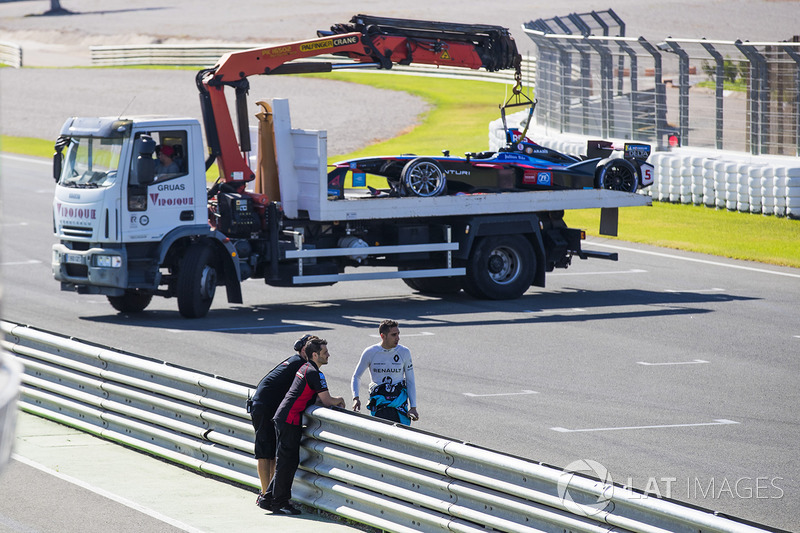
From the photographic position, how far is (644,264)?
2216 cm

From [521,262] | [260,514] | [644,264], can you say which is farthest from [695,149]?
[260,514]

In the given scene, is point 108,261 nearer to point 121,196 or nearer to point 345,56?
point 121,196

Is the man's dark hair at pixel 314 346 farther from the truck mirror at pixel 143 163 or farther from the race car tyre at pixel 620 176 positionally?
the race car tyre at pixel 620 176

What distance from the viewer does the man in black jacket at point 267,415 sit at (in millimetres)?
9125

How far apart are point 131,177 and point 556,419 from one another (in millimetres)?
7413

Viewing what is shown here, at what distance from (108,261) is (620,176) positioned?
27.7ft

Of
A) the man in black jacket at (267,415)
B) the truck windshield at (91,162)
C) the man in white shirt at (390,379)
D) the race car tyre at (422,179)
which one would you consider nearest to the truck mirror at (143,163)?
the truck windshield at (91,162)

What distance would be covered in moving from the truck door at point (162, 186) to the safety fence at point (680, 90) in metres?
12.4

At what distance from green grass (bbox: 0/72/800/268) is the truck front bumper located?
→ 1179cm

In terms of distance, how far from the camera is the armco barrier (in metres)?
7.07

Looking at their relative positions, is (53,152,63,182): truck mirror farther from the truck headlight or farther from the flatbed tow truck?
the truck headlight

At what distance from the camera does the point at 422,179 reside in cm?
1827

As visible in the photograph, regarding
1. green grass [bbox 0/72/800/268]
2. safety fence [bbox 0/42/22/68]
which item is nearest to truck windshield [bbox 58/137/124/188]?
green grass [bbox 0/72/800/268]

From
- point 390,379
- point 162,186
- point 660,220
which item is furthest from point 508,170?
point 390,379
